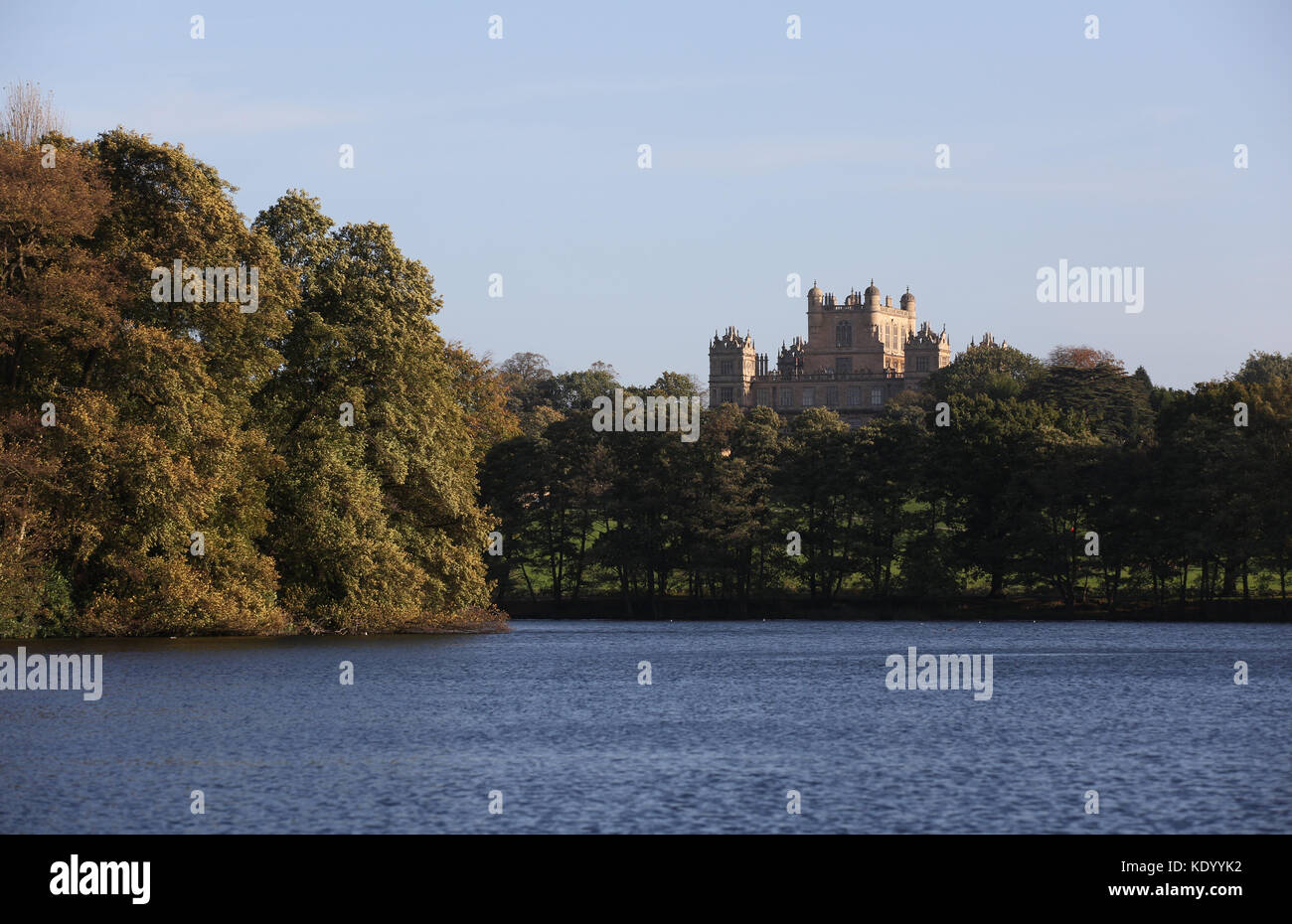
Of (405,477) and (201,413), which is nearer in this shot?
(201,413)

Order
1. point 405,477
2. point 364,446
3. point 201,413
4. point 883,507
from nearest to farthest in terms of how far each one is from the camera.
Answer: point 201,413, point 364,446, point 405,477, point 883,507

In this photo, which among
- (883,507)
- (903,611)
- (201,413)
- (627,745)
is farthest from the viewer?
(883,507)

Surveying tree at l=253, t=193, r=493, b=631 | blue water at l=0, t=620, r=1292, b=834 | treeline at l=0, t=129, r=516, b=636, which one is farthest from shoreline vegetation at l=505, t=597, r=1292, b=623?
treeline at l=0, t=129, r=516, b=636

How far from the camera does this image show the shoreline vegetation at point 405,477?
179 ft

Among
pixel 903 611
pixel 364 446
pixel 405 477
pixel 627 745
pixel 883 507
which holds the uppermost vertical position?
pixel 364 446

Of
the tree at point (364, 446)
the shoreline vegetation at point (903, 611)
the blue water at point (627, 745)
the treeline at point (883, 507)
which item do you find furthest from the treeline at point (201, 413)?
the shoreline vegetation at point (903, 611)

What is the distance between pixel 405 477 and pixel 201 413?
10.2 meters

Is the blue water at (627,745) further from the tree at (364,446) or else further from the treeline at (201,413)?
the tree at (364,446)

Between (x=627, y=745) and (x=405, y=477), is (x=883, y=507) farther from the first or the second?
(x=627, y=745)

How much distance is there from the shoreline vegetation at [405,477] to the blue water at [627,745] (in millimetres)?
4947

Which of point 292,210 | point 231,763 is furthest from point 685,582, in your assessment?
point 231,763

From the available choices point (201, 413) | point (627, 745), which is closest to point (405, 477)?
point (201, 413)

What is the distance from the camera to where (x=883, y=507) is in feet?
315
